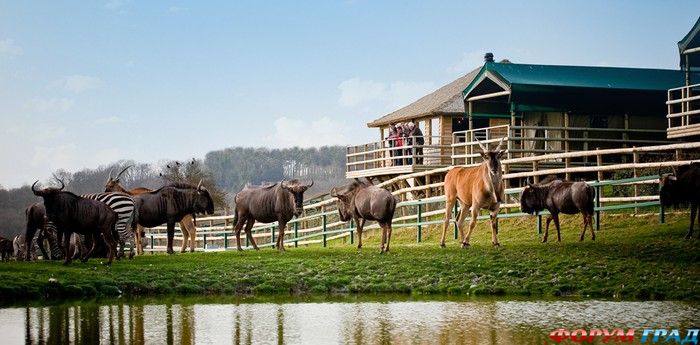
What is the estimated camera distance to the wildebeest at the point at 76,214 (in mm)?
23328

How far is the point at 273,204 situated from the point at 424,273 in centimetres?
692

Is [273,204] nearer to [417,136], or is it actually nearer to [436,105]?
[417,136]

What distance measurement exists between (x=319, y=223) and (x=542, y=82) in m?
12.5

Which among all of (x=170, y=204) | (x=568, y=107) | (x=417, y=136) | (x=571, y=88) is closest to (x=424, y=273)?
(x=170, y=204)

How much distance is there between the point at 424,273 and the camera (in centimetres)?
2197

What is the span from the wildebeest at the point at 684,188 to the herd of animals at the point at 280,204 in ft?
0.07

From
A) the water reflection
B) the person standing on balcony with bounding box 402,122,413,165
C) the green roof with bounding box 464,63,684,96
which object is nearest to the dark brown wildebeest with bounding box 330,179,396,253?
the water reflection

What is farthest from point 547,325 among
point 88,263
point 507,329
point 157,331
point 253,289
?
point 88,263

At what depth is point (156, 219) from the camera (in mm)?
27422

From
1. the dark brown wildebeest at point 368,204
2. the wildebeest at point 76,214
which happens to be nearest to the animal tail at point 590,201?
the dark brown wildebeest at point 368,204

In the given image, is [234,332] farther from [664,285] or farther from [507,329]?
[664,285]

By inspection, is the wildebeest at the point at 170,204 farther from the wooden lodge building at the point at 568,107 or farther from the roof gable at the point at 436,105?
the roof gable at the point at 436,105

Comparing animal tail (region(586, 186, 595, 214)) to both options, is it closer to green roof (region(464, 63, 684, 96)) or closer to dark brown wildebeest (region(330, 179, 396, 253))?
dark brown wildebeest (region(330, 179, 396, 253))

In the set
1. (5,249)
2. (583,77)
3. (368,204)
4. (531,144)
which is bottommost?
(5,249)
